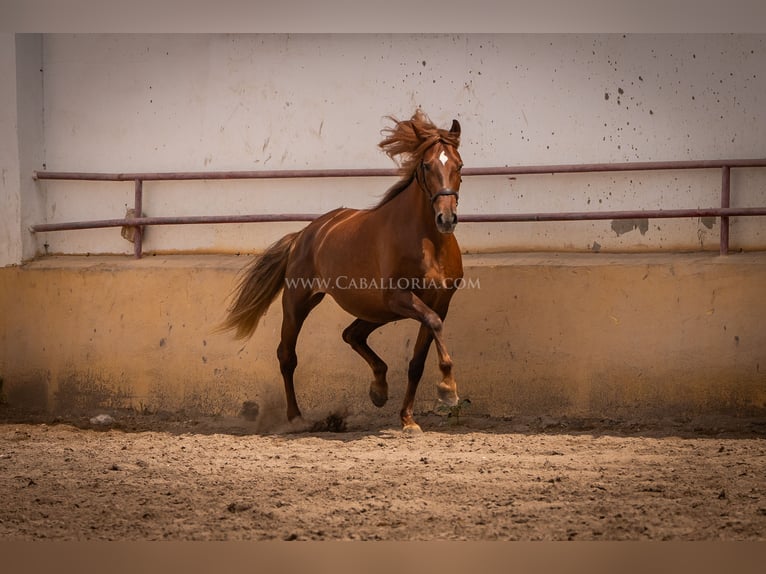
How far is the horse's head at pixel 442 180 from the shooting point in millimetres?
6086

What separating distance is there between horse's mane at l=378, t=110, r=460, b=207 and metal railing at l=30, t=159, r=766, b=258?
0.94 metres

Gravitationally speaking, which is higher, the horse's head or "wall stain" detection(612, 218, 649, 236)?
the horse's head

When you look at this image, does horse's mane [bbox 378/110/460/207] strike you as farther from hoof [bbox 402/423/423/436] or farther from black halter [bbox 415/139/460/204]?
hoof [bbox 402/423/423/436]

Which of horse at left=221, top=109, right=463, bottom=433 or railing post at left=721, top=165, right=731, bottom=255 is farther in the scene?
railing post at left=721, top=165, right=731, bottom=255

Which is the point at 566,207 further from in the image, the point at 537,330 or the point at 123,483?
the point at 123,483

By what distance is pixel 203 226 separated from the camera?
8.46 meters

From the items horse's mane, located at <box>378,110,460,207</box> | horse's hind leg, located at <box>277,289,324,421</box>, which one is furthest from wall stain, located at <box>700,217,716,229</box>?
horse's hind leg, located at <box>277,289,324,421</box>

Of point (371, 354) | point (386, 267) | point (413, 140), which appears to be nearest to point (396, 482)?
point (386, 267)

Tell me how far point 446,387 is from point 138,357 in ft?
9.96

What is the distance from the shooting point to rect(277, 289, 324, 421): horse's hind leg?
7.39 meters

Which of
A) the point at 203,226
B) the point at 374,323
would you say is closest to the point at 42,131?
the point at 203,226

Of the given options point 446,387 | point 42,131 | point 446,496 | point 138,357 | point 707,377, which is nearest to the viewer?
point 446,496

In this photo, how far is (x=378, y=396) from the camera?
710 centimetres

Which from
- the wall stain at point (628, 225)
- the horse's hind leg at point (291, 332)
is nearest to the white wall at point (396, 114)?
the wall stain at point (628, 225)
